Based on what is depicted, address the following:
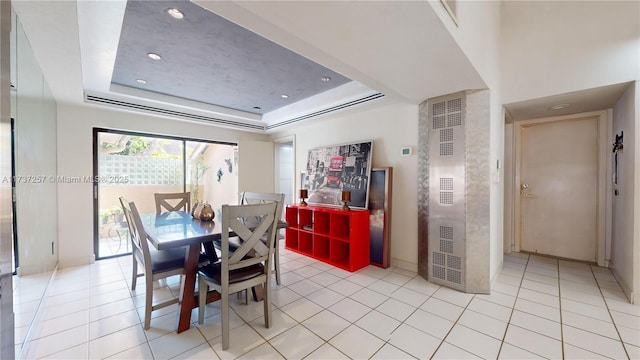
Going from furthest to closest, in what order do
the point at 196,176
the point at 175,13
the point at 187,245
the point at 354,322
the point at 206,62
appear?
the point at 196,176, the point at 206,62, the point at 354,322, the point at 187,245, the point at 175,13

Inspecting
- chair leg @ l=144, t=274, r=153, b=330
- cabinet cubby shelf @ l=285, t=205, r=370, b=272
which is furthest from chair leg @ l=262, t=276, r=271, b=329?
cabinet cubby shelf @ l=285, t=205, r=370, b=272

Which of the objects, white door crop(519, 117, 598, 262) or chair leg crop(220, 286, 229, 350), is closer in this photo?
chair leg crop(220, 286, 229, 350)

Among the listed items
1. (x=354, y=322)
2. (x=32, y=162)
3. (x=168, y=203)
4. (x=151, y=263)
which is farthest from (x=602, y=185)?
(x=32, y=162)

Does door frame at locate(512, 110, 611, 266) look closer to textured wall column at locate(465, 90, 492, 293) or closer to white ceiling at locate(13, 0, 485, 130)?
textured wall column at locate(465, 90, 492, 293)

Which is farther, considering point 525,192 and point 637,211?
point 525,192

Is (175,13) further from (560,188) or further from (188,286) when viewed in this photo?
(560,188)

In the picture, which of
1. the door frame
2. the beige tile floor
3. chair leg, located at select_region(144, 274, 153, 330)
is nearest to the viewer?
the beige tile floor

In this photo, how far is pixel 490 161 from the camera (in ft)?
8.77

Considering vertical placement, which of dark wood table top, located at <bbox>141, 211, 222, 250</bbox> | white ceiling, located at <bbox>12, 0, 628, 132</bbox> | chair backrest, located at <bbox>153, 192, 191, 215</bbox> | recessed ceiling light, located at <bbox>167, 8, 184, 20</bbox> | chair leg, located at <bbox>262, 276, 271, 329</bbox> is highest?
recessed ceiling light, located at <bbox>167, 8, 184, 20</bbox>

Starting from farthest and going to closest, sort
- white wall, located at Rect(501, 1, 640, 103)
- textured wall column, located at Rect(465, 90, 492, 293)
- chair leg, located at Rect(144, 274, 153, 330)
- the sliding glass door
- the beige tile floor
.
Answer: the sliding glass door < textured wall column, located at Rect(465, 90, 492, 293) < white wall, located at Rect(501, 1, 640, 103) < chair leg, located at Rect(144, 274, 153, 330) < the beige tile floor

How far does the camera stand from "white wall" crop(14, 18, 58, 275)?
1.79 m

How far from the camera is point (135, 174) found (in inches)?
162

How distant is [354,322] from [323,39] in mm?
Answer: 2284

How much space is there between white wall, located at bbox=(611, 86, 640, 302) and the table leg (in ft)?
13.6
